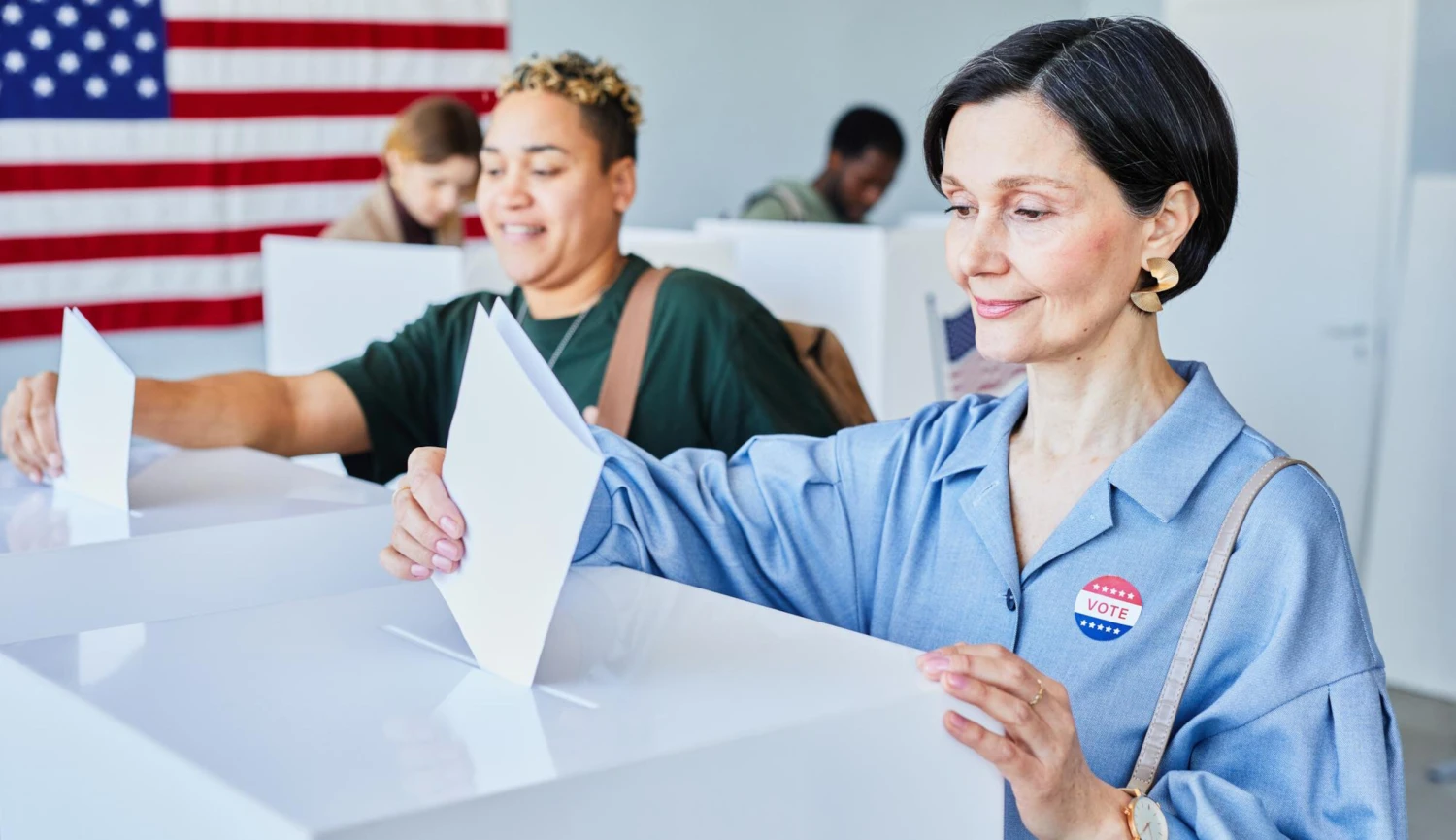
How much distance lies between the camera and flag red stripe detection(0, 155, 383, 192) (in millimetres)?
4320

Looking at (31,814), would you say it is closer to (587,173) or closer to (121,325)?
(587,173)

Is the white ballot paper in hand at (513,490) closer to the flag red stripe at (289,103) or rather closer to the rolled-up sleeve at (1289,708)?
the rolled-up sleeve at (1289,708)

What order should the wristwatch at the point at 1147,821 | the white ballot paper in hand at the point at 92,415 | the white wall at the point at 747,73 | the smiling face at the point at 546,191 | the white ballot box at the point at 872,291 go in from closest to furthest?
the wristwatch at the point at 1147,821 < the white ballot paper in hand at the point at 92,415 < the smiling face at the point at 546,191 < the white ballot box at the point at 872,291 < the white wall at the point at 747,73

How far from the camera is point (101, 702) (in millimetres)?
814

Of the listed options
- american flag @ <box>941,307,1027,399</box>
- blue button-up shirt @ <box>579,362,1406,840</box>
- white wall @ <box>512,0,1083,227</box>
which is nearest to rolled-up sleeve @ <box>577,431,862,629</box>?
blue button-up shirt @ <box>579,362,1406,840</box>

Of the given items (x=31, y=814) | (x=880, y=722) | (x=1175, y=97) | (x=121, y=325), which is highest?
(x=1175, y=97)

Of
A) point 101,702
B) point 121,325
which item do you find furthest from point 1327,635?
point 121,325

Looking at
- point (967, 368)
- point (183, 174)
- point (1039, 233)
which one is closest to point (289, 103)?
point (183, 174)

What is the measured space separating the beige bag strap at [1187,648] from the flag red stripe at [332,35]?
4123 mm

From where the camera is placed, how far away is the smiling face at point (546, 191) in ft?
7.43

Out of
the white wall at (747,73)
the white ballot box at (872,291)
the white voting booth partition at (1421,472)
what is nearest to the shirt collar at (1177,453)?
the white ballot box at (872,291)

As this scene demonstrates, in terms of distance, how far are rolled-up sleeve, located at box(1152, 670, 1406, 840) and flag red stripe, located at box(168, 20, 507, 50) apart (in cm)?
422

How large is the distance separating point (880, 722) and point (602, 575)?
1.31ft

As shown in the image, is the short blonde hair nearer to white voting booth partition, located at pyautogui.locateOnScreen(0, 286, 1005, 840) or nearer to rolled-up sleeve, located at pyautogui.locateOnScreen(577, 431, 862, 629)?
rolled-up sleeve, located at pyautogui.locateOnScreen(577, 431, 862, 629)
